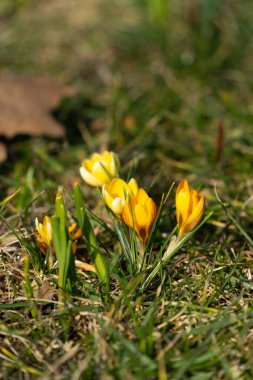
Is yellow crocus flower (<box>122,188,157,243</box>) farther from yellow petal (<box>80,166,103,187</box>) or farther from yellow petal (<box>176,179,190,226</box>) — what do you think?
yellow petal (<box>80,166,103,187</box>)

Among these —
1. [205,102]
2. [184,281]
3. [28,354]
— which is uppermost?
[28,354]

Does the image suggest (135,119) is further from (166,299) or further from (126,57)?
(166,299)

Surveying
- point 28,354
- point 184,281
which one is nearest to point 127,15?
point 184,281

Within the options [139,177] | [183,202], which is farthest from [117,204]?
[139,177]

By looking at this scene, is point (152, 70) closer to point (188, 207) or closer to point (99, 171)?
point (99, 171)

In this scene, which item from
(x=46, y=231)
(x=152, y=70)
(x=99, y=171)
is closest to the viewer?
(x=46, y=231)

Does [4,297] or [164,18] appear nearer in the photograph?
[4,297]

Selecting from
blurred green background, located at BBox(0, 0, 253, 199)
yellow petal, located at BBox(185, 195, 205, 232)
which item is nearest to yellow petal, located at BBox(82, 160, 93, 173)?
yellow petal, located at BBox(185, 195, 205, 232)
